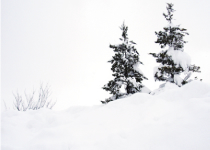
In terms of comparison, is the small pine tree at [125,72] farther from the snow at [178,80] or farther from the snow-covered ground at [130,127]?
the snow-covered ground at [130,127]

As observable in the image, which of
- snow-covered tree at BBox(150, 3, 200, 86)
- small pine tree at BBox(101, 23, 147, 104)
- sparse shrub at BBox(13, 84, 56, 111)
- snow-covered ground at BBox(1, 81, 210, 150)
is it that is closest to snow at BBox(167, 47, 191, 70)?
snow-covered tree at BBox(150, 3, 200, 86)

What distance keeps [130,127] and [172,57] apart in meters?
9.93

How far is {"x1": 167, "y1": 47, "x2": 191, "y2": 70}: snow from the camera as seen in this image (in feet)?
36.8

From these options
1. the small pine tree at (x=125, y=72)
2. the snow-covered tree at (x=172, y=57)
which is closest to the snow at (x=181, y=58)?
the snow-covered tree at (x=172, y=57)

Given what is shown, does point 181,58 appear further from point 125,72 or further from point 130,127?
point 130,127

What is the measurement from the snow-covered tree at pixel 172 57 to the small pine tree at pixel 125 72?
5.84 feet

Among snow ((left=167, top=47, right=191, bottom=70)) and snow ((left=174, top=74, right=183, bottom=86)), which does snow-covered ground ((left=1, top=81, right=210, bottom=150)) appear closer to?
snow ((left=174, top=74, right=183, bottom=86))

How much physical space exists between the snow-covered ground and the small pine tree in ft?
21.5

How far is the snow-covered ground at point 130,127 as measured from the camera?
9.60 feet

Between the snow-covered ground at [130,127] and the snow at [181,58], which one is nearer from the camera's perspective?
the snow-covered ground at [130,127]

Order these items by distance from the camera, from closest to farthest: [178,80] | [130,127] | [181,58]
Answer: [130,127], [178,80], [181,58]

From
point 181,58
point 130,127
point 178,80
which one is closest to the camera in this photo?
point 130,127

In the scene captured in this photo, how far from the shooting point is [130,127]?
3709 mm

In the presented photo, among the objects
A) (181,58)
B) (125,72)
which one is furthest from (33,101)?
(181,58)
